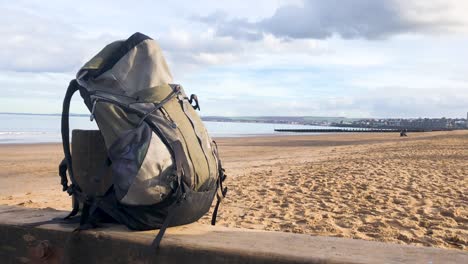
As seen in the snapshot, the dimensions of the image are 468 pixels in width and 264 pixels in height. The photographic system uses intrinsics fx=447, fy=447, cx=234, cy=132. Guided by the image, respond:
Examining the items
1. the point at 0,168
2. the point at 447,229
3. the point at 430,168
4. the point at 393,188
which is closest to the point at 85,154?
the point at 447,229

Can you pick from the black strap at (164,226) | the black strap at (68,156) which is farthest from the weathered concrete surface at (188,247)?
the black strap at (68,156)

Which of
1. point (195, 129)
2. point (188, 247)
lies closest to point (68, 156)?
point (195, 129)

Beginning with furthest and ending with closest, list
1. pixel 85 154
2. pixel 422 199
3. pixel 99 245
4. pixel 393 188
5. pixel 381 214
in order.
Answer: pixel 393 188, pixel 422 199, pixel 381 214, pixel 85 154, pixel 99 245

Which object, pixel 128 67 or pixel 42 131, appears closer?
pixel 128 67

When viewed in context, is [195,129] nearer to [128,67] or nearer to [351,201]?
[128,67]

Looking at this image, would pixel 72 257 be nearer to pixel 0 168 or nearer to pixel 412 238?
pixel 412 238

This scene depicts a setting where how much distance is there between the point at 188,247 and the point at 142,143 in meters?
0.56

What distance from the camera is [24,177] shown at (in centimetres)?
1291

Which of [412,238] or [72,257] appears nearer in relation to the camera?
[72,257]

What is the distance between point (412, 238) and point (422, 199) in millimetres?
2596

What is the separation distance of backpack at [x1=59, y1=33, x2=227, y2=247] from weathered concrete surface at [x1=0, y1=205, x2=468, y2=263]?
0.08 meters

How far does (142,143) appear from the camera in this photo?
2230mm

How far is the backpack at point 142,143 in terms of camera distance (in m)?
2.21

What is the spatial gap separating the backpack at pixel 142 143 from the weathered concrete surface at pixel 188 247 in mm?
80
